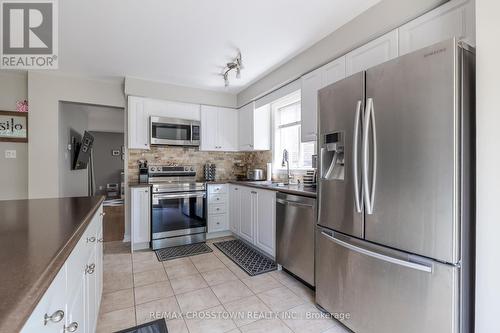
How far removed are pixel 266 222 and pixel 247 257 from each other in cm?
56

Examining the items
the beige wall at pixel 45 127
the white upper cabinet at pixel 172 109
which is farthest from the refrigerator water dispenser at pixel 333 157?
the beige wall at pixel 45 127

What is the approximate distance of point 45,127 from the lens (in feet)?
10.9

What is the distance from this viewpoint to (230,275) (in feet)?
8.49

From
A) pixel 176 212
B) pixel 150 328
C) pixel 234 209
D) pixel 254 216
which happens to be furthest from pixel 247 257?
pixel 150 328

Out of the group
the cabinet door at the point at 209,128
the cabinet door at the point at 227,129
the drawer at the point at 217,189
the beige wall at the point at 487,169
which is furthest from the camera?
the cabinet door at the point at 227,129

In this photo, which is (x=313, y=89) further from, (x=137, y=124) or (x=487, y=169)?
(x=137, y=124)

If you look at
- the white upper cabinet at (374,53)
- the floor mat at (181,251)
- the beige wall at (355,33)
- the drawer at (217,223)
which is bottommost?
the floor mat at (181,251)

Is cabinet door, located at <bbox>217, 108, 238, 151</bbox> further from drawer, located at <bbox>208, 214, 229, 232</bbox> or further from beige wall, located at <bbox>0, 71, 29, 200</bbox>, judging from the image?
beige wall, located at <bbox>0, 71, 29, 200</bbox>

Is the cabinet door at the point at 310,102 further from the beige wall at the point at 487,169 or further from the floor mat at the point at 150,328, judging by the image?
the floor mat at the point at 150,328

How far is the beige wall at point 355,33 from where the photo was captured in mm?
1730

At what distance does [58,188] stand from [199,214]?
2.01m

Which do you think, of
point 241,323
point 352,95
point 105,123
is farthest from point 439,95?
point 105,123

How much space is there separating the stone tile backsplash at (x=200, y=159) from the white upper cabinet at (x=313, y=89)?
1317mm

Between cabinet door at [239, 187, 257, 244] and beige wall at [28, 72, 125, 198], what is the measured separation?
264cm
